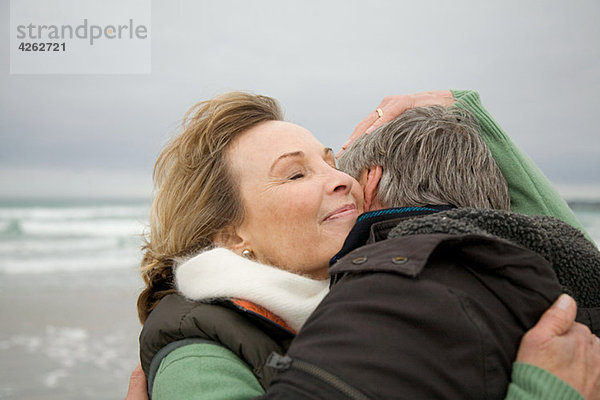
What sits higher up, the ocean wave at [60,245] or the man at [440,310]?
the man at [440,310]

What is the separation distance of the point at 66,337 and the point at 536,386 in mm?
7449

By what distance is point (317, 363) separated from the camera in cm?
122

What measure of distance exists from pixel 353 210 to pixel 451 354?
1.14 metres

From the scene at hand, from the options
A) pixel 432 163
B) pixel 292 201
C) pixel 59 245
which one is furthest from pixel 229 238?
pixel 59 245

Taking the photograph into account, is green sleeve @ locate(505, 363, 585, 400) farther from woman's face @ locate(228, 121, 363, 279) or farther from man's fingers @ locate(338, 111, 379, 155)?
man's fingers @ locate(338, 111, 379, 155)

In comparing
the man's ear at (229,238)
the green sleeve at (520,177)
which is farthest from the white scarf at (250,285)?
the green sleeve at (520,177)

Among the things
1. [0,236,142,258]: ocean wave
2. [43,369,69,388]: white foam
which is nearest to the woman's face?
[43,369,69,388]: white foam

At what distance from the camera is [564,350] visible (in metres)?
1.33

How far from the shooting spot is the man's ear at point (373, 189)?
91.0 inches

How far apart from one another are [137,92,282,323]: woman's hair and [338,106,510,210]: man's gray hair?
62cm

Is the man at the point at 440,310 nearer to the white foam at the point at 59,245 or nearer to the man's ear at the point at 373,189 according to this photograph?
the man's ear at the point at 373,189

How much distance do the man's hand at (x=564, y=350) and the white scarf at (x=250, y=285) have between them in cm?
84

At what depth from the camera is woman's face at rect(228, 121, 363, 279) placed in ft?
7.45

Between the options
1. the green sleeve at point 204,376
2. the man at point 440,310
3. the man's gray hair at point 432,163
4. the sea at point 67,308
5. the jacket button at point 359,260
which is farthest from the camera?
the sea at point 67,308
